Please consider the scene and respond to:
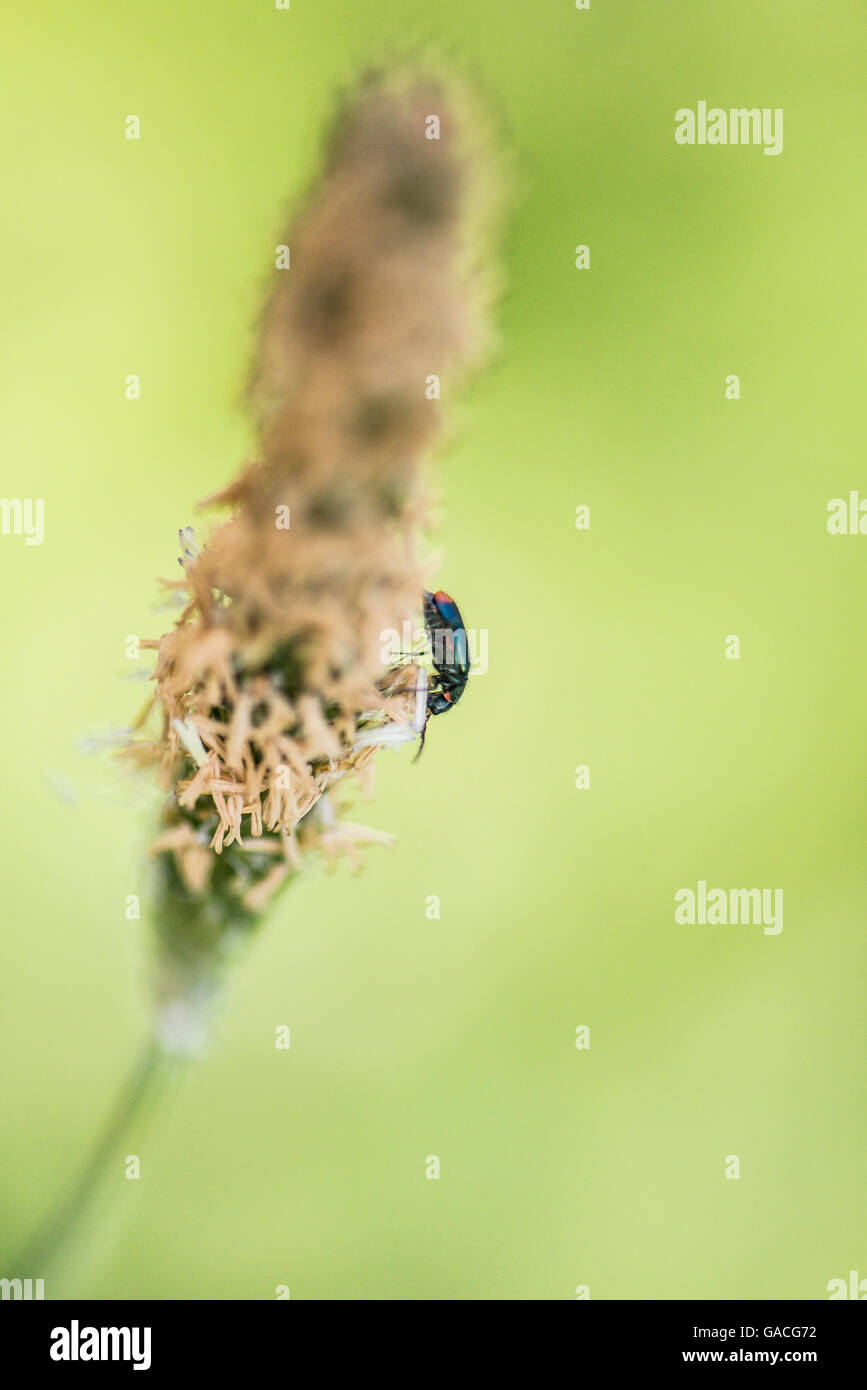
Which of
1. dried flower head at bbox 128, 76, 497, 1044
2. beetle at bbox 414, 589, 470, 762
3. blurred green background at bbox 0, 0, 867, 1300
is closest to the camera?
dried flower head at bbox 128, 76, 497, 1044

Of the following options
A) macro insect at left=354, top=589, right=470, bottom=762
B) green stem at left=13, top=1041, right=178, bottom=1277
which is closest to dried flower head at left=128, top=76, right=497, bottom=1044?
macro insect at left=354, top=589, right=470, bottom=762

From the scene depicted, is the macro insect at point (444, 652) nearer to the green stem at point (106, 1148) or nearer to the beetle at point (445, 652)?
the beetle at point (445, 652)

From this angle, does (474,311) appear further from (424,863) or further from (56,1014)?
(56,1014)

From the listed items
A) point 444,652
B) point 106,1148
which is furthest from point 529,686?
point 106,1148

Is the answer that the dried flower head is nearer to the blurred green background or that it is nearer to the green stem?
the green stem

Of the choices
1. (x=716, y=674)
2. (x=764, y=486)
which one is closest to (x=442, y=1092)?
(x=716, y=674)

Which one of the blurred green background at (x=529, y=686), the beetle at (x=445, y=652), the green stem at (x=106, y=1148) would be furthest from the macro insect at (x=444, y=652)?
the blurred green background at (x=529, y=686)

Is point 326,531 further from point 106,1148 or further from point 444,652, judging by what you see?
point 106,1148
